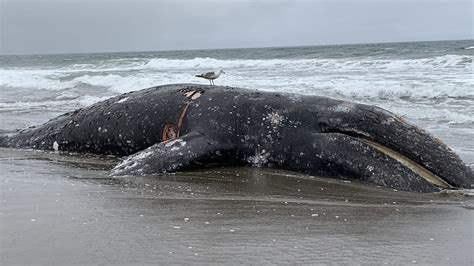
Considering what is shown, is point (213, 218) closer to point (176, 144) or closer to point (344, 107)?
point (176, 144)

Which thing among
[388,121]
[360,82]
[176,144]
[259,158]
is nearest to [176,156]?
[176,144]

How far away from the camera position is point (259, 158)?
21.7ft

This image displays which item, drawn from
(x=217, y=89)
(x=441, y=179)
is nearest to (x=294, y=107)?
(x=217, y=89)

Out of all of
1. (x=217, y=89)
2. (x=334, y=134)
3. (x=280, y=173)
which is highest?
(x=217, y=89)

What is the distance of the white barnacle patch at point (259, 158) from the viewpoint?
661 centimetres

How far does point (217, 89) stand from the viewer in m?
7.38

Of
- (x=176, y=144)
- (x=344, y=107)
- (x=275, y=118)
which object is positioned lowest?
(x=176, y=144)

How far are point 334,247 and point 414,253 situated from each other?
0.52m

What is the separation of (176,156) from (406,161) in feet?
A: 8.33

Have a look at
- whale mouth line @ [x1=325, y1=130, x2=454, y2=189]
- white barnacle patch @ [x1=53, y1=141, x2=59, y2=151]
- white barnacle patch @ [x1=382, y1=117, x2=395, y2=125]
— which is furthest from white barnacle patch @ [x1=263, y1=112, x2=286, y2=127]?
white barnacle patch @ [x1=53, y1=141, x2=59, y2=151]

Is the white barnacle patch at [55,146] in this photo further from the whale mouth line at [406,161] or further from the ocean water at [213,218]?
the whale mouth line at [406,161]

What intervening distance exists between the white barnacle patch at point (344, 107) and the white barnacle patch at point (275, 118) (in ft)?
2.08

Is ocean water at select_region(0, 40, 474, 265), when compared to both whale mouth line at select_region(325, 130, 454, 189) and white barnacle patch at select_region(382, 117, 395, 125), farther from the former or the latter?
white barnacle patch at select_region(382, 117, 395, 125)

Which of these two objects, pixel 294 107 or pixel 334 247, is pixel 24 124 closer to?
pixel 294 107
